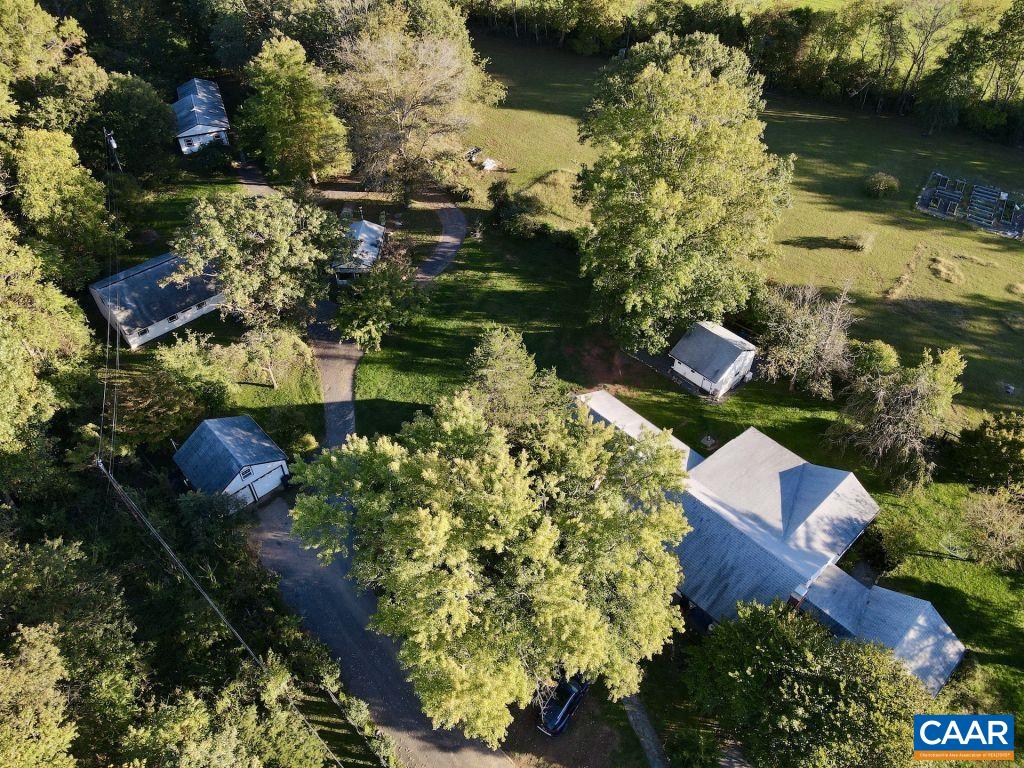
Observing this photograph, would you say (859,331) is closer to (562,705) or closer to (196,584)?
(562,705)

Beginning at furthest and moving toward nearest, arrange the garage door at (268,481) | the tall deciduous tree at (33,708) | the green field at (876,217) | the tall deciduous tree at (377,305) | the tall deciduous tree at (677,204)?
the green field at (876,217)
the tall deciduous tree at (377,305)
the tall deciduous tree at (677,204)
the garage door at (268,481)
the tall deciduous tree at (33,708)

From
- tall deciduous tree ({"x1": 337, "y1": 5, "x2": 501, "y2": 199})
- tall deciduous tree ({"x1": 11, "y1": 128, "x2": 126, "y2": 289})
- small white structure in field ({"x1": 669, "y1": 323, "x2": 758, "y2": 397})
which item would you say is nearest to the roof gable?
small white structure in field ({"x1": 669, "y1": 323, "x2": 758, "y2": 397})

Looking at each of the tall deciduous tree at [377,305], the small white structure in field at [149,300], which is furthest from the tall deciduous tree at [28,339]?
the tall deciduous tree at [377,305]

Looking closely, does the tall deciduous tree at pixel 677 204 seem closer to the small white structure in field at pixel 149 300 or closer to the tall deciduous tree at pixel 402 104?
the tall deciduous tree at pixel 402 104

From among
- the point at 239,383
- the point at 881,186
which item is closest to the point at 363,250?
the point at 239,383

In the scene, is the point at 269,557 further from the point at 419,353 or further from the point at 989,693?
the point at 989,693

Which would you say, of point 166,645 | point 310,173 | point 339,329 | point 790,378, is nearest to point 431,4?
point 310,173
